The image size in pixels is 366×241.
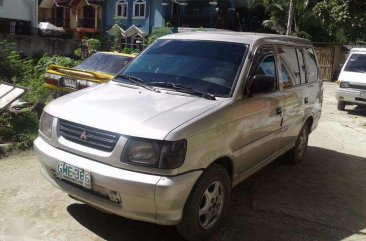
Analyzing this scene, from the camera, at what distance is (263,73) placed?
443 cm

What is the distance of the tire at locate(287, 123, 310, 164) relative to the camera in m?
6.02

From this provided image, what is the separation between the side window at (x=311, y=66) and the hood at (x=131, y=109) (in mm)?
2901

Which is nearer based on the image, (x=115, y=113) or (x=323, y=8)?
(x=115, y=113)

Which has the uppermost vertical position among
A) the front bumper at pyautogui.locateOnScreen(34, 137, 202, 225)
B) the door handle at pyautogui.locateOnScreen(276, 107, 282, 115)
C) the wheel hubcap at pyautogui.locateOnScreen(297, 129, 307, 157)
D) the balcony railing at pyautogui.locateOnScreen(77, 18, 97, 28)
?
the balcony railing at pyautogui.locateOnScreen(77, 18, 97, 28)

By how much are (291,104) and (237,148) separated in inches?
63.5

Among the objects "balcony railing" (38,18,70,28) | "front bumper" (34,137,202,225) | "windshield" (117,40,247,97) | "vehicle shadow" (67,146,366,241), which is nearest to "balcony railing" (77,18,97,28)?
"balcony railing" (38,18,70,28)

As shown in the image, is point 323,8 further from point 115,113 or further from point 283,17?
point 115,113

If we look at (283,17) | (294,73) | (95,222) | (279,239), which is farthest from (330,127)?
(283,17)

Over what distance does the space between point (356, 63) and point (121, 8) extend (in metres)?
27.3

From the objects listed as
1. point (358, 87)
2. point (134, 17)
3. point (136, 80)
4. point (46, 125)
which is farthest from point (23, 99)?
point (134, 17)

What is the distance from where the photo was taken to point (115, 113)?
3305 mm

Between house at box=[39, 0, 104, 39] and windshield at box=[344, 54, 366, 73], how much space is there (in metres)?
29.1

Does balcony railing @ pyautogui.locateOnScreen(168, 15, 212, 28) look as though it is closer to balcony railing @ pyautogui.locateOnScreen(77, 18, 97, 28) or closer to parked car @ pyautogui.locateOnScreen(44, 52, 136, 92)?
balcony railing @ pyautogui.locateOnScreen(77, 18, 97, 28)

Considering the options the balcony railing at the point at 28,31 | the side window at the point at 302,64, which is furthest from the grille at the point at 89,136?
the balcony railing at the point at 28,31
